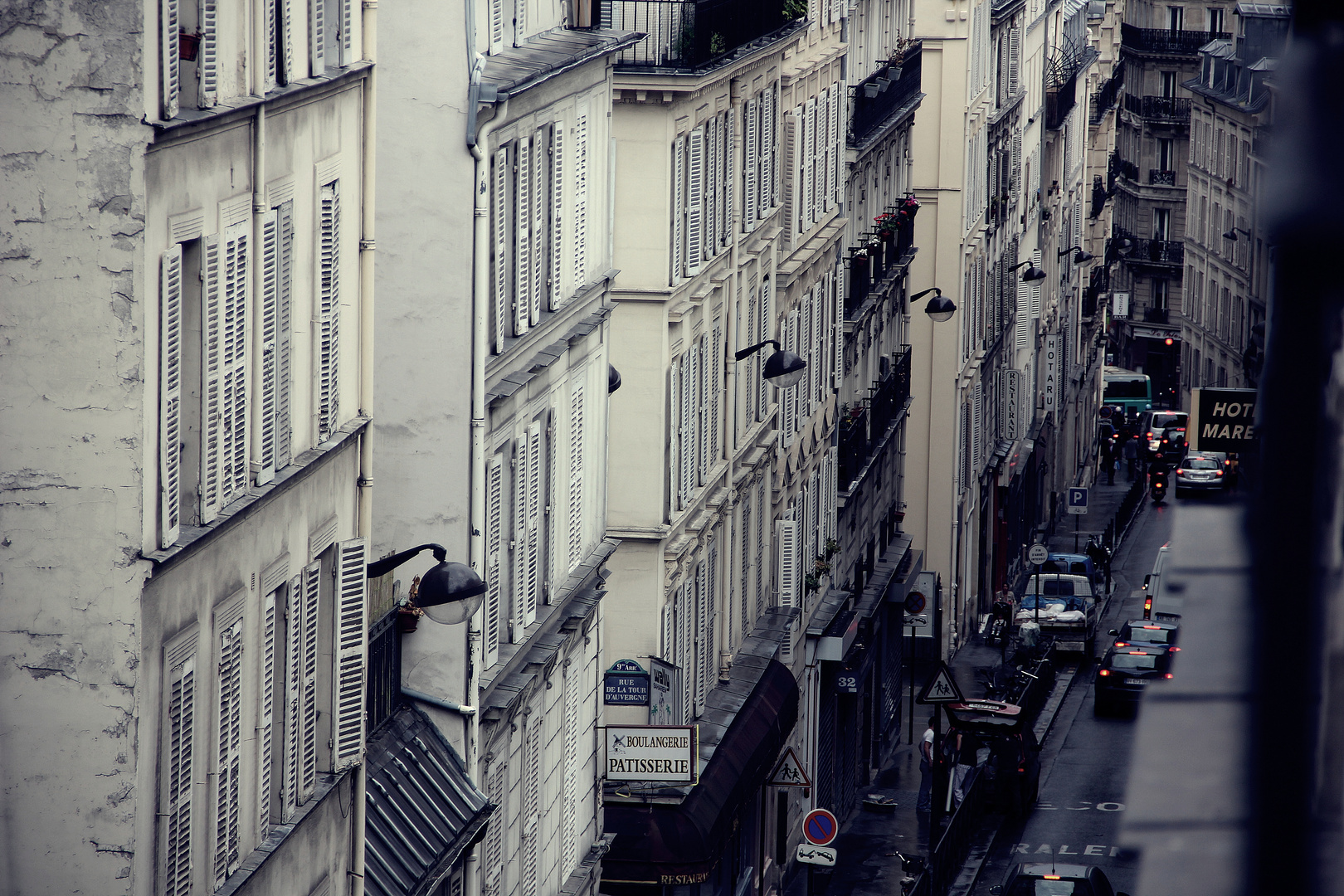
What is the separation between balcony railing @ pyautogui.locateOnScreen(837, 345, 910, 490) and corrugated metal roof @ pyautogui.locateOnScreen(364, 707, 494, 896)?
27159mm

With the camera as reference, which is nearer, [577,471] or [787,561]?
[577,471]

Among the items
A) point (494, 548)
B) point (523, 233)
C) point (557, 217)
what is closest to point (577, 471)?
point (557, 217)

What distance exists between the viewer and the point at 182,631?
40.9ft

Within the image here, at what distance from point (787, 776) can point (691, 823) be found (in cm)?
849

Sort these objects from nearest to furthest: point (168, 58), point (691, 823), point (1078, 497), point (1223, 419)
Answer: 1. point (1223, 419)
2. point (168, 58)
3. point (691, 823)
4. point (1078, 497)

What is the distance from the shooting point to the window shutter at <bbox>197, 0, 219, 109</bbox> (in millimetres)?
12421

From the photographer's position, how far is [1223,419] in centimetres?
326

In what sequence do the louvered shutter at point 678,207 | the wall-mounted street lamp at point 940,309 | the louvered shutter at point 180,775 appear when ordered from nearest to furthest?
the louvered shutter at point 180,775, the louvered shutter at point 678,207, the wall-mounted street lamp at point 940,309

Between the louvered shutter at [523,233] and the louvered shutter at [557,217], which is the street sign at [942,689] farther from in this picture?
the louvered shutter at [523,233]

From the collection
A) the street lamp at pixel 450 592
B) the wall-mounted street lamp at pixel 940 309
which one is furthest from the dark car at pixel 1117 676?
the street lamp at pixel 450 592

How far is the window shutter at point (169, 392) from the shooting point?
1177 cm

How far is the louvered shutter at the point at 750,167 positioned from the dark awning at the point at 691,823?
8.11 metres

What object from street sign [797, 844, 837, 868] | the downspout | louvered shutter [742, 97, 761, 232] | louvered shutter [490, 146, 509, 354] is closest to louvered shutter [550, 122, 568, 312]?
louvered shutter [490, 146, 509, 354]

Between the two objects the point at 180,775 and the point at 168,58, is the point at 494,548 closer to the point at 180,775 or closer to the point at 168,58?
the point at 180,775
